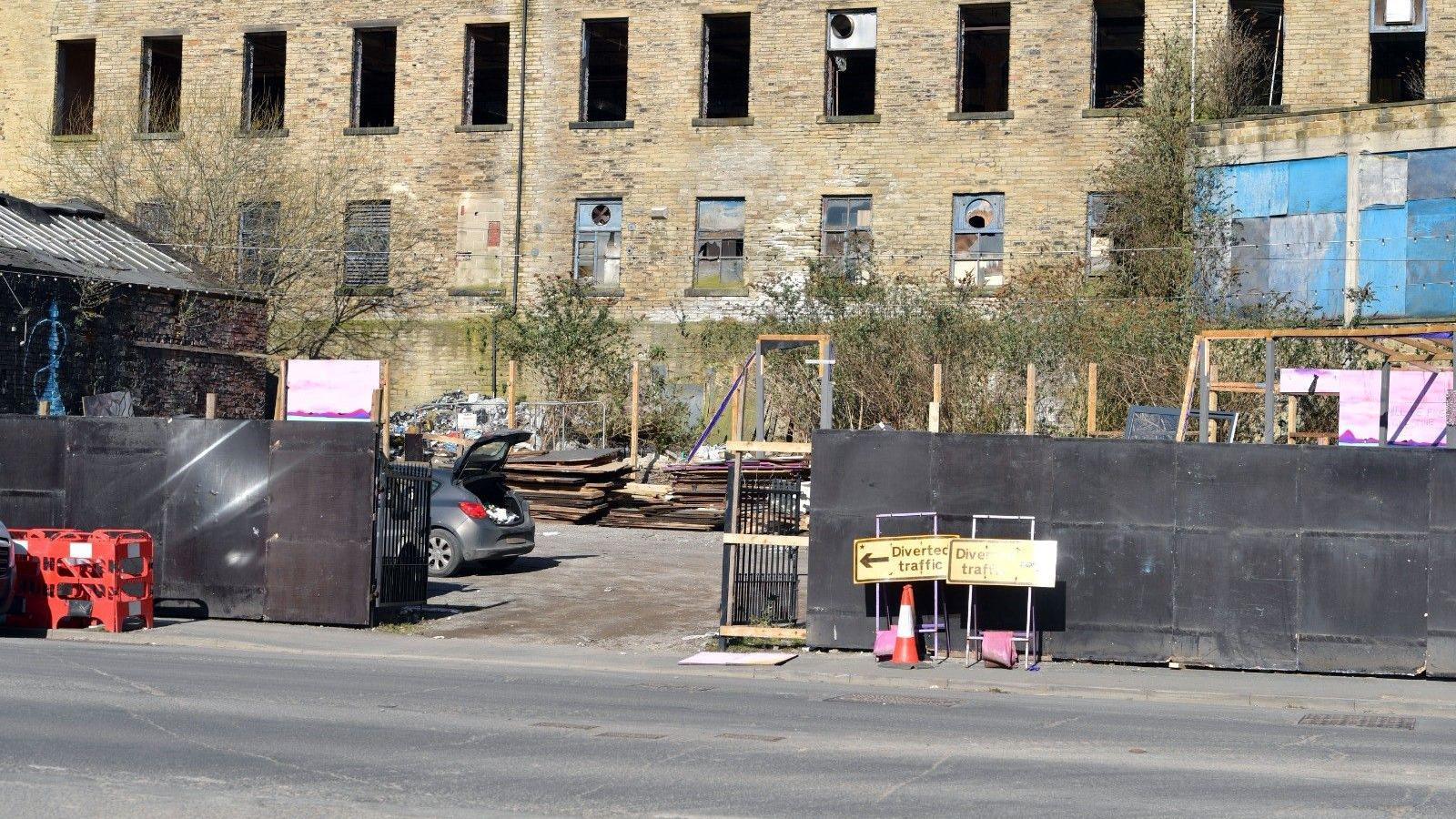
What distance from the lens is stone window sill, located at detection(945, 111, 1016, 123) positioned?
34688 mm

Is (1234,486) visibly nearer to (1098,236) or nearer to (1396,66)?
(1098,236)

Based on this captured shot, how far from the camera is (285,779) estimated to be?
8.81 meters

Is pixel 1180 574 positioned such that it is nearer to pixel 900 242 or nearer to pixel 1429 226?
pixel 1429 226

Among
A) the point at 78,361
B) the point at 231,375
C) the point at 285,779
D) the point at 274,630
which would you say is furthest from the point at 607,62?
the point at 285,779

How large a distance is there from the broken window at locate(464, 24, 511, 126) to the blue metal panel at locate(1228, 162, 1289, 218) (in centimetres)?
1641

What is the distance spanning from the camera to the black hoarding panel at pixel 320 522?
1684cm

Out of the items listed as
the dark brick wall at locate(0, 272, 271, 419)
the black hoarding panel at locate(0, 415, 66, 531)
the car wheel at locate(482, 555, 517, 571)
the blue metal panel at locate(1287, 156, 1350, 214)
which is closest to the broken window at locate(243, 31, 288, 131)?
the dark brick wall at locate(0, 272, 271, 419)

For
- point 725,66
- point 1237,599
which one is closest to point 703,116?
point 725,66

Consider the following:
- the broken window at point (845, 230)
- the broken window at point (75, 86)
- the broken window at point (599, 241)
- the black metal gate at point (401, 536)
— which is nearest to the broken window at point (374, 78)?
the broken window at point (599, 241)

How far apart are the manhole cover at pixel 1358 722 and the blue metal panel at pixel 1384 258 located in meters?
18.9

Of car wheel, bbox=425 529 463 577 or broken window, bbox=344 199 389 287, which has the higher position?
broken window, bbox=344 199 389 287

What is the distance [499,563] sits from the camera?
73.1 feet

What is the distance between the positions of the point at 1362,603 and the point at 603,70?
29.9 m

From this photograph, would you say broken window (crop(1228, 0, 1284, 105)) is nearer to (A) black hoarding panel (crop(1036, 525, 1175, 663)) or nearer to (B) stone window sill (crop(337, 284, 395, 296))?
(B) stone window sill (crop(337, 284, 395, 296))
